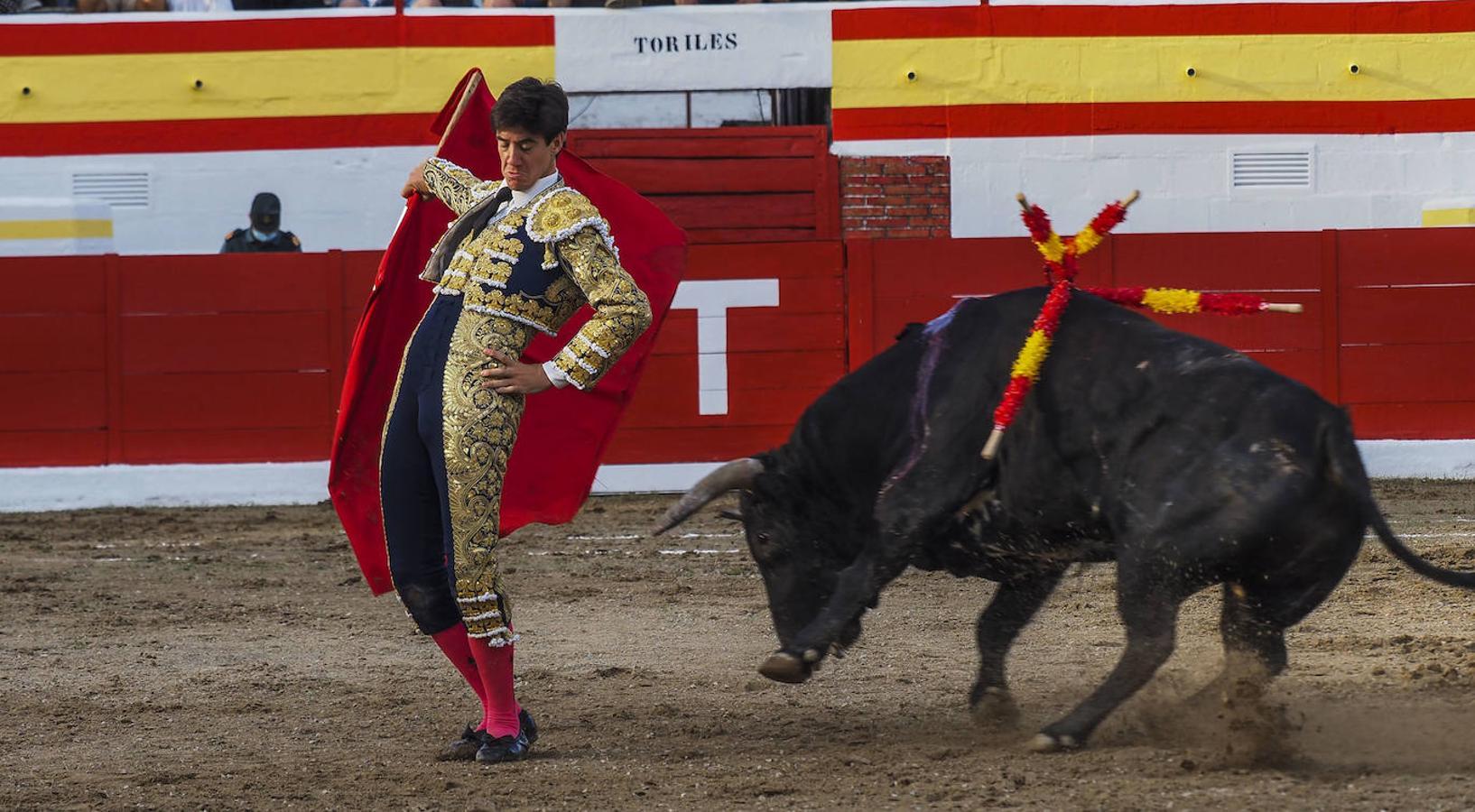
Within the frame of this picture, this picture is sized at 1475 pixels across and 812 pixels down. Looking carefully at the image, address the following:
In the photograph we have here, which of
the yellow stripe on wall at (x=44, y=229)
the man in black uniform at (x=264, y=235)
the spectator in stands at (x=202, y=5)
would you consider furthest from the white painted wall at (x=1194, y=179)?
the yellow stripe on wall at (x=44, y=229)

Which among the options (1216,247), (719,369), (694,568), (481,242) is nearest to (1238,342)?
(1216,247)

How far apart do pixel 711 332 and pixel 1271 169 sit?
11.0ft

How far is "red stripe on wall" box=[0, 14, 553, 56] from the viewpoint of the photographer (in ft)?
31.6

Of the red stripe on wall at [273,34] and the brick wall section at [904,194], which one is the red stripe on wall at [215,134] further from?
the brick wall section at [904,194]

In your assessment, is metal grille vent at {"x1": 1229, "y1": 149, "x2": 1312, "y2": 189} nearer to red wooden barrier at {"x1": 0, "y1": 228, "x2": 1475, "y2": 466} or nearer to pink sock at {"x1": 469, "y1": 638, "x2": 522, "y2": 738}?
red wooden barrier at {"x1": 0, "y1": 228, "x2": 1475, "y2": 466}

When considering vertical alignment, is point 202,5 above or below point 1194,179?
above

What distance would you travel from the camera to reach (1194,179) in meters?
9.72

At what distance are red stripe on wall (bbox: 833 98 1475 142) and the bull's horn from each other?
6.31 metres

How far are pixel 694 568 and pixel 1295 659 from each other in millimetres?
2380

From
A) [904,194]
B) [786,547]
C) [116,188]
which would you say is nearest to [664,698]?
[786,547]

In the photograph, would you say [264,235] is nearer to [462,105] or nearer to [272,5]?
[272,5]

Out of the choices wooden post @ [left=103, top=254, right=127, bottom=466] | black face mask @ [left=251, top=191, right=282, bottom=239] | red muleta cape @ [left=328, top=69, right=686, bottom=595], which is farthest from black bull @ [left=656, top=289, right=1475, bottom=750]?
black face mask @ [left=251, top=191, right=282, bottom=239]

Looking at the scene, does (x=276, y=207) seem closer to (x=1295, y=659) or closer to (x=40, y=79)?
(x=40, y=79)

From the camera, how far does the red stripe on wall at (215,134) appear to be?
9648mm
